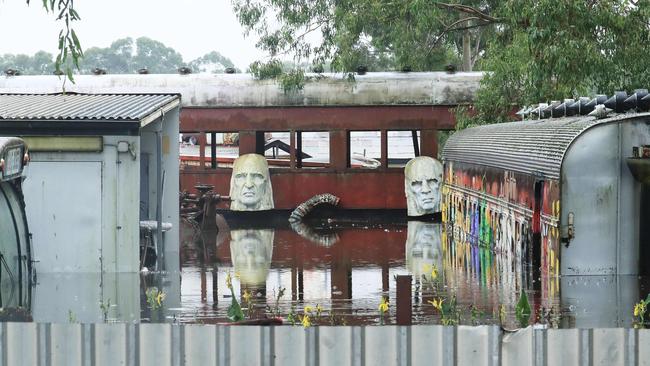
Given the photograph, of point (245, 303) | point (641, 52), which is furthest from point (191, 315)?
point (641, 52)

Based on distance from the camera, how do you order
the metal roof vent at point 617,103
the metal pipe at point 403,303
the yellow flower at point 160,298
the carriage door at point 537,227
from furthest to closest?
the metal roof vent at point 617,103 < the carriage door at point 537,227 < the yellow flower at point 160,298 < the metal pipe at point 403,303

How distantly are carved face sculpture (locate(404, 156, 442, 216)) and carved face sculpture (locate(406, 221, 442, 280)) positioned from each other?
604 millimetres

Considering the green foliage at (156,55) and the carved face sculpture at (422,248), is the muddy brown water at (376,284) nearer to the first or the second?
the carved face sculpture at (422,248)

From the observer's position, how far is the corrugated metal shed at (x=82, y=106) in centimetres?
1977

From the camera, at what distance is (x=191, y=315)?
16.9 meters

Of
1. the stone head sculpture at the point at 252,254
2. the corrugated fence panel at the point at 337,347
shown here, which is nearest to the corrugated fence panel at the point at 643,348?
the corrugated fence panel at the point at 337,347

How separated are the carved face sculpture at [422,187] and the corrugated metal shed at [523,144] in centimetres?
363

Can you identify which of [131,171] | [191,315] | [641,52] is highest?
[641,52]

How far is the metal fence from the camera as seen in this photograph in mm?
A: 7375

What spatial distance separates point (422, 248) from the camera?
28.2 meters

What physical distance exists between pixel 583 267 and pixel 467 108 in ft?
62.6

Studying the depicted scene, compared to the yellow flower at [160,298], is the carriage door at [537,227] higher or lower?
higher

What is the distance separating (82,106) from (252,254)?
259 inches

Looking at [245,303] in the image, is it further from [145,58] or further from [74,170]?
[145,58]
